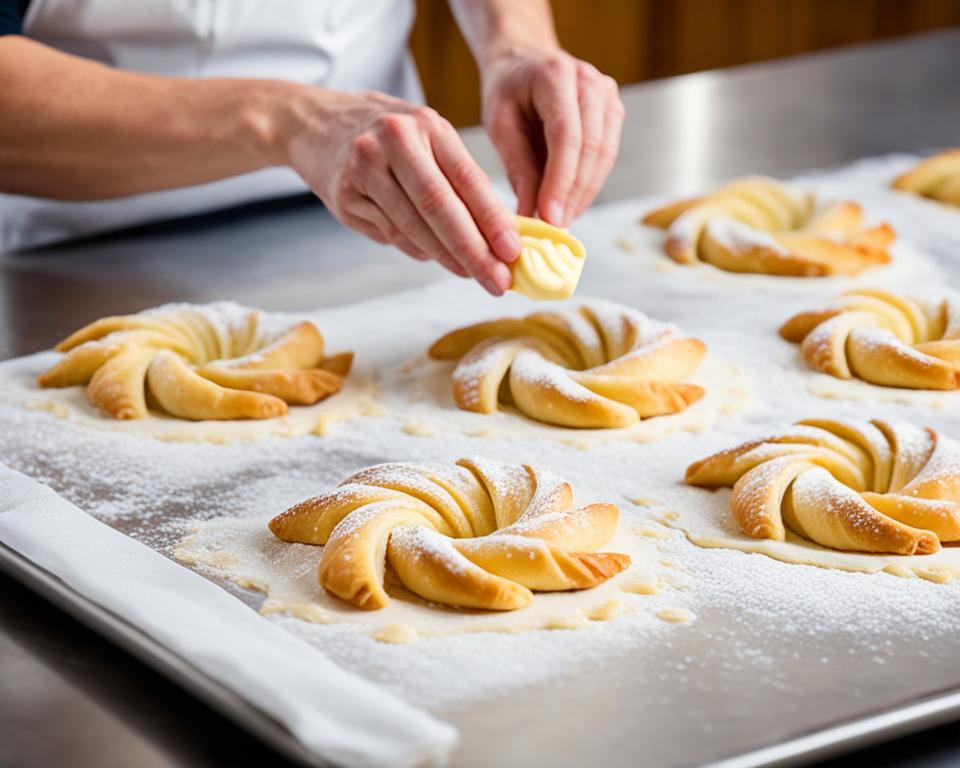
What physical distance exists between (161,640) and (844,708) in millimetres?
495

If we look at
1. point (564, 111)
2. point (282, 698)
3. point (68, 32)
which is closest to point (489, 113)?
→ point (564, 111)

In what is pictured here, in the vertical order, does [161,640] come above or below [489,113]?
below

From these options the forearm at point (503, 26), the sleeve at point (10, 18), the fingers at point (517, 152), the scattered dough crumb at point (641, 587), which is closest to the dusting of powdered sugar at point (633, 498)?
the scattered dough crumb at point (641, 587)

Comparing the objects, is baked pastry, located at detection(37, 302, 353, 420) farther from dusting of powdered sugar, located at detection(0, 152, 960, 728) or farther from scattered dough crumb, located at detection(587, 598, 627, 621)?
scattered dough crumb, located at detection(587, 598, 627, 621)

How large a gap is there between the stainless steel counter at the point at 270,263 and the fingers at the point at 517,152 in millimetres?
220

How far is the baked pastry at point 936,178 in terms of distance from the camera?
226cm

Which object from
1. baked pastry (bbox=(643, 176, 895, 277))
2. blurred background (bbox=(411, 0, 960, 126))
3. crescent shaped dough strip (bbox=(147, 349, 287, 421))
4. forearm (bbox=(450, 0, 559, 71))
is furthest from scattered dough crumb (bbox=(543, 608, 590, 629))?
blurred background (bbox=(411, 0, 960, 126))

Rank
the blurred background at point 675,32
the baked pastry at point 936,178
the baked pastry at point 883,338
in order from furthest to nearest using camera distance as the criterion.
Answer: the blurred background at point 675,32
the baked pastry at point 936,178
the baked pastry at point 883,338

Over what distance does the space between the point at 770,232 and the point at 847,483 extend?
0.79 meters

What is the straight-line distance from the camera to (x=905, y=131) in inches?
102

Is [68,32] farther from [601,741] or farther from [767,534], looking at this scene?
[601,741]

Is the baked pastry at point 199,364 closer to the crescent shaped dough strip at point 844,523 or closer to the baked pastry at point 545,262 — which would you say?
the baked pastry at point 545,262

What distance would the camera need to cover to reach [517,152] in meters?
1.87

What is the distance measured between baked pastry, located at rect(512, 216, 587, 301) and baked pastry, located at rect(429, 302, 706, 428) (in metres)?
0.10
